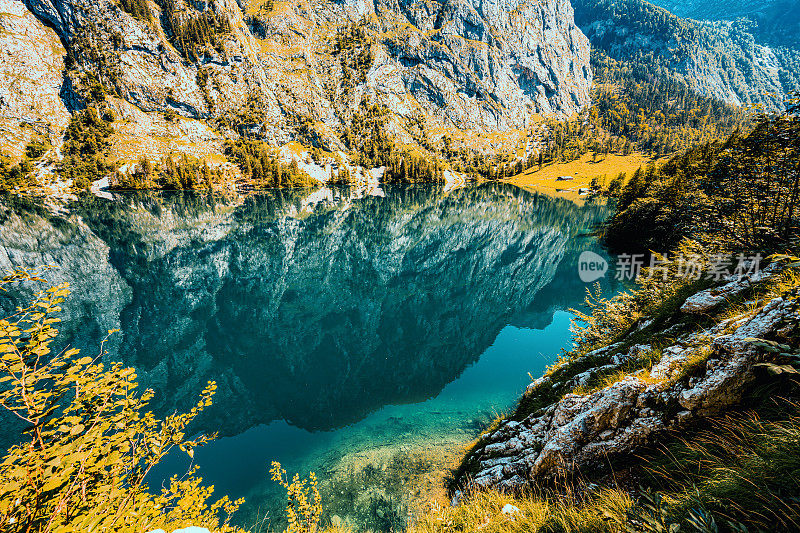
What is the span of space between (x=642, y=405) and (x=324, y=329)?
26.2 meters

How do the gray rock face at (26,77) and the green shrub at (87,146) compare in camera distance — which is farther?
the gray rock face at (26,77)

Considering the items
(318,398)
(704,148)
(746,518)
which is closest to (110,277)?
(318,398)

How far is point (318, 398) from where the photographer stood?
20109mm

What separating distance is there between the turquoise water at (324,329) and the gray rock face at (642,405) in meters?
7.20

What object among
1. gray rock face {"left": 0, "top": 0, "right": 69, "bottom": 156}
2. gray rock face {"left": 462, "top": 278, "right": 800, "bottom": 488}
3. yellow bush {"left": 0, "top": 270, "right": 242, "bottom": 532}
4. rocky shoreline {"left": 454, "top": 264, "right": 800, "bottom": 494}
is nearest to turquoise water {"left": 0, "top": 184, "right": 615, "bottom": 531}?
gray rock face {"left": 462, "top": 278, "right": 800, "bottom": 488}

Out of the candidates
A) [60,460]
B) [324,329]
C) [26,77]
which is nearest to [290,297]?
[324,329]

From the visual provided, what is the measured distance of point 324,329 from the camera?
28859mm

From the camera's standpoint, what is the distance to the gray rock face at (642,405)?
15.4 feet

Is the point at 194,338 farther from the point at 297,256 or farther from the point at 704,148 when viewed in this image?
the point at 704,148

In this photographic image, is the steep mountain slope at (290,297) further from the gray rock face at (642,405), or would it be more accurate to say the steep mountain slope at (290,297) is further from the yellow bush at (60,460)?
the yellow bush at (60,460)

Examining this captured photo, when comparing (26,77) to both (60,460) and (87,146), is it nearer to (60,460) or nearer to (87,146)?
(87,146)

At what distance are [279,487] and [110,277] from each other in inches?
1547

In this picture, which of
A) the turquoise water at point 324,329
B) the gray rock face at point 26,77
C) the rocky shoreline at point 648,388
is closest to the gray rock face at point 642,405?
the rocky shoreline at point 648,388

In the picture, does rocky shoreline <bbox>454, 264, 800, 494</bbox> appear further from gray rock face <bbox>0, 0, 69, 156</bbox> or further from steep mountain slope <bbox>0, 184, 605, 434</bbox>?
gray rock face <bbox>0, 0, 69, 156</bbox>
